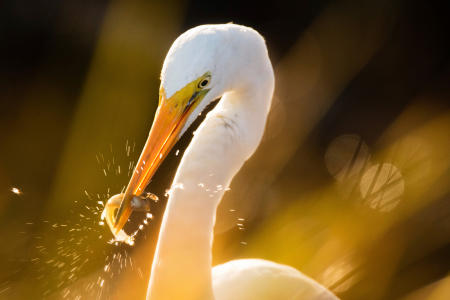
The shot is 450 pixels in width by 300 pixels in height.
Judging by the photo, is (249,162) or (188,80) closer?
(188,80)

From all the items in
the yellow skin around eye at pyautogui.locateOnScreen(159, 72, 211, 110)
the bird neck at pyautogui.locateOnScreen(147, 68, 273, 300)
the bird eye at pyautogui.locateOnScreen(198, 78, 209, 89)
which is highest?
the bird eye at pyautogui.locateOnScreen(198, 78, 209, 89)

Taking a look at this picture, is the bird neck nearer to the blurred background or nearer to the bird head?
the bird head

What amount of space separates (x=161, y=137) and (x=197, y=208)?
113 millimetres

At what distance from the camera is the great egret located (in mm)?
573

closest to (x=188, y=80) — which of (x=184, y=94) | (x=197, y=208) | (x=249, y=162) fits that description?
(x=184, y=94)

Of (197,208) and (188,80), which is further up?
(188,80)

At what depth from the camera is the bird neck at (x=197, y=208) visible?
60 cm

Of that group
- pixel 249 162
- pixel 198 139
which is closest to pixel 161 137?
pixel 198 139

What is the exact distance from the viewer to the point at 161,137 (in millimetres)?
598

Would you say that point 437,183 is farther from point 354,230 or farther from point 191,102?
point 191,102

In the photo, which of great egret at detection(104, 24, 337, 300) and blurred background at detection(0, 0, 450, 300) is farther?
blurred background at detection(0, 0, 450, 300)

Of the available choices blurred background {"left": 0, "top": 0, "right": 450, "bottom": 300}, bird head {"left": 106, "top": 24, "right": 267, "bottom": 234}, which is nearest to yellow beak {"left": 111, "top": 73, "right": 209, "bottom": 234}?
bird head {"left": 106, "top": 24, "right": 267, "bottom": 234}

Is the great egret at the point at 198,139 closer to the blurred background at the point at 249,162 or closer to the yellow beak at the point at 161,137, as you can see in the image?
the yellow beak at the point at 161,137

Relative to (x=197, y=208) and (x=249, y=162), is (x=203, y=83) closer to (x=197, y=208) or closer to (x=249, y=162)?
(x=197, y=208)
